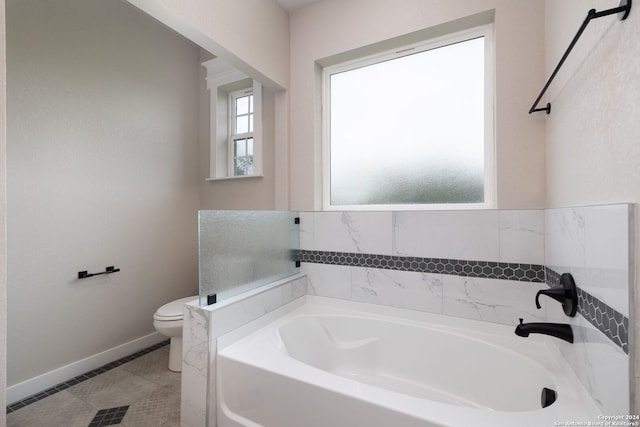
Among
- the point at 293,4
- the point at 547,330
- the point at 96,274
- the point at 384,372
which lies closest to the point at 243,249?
the point at 384,372

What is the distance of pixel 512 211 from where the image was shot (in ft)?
5.12

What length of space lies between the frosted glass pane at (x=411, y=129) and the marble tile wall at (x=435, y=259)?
0.20 metres

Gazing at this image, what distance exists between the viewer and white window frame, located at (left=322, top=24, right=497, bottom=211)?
66.6 inches

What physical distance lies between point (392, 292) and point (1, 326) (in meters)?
1.81

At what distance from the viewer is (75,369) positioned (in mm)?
1946

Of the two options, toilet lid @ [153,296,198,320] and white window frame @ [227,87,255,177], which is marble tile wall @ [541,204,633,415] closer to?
toilet lid @ [153,296,198,320]

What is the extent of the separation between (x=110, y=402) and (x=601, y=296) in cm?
250

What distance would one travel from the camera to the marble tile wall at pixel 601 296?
0.73 m

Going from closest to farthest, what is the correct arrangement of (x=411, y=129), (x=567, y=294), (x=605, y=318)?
(x=605, y=318) → (x=567, y=294) → (x=411, y=129)

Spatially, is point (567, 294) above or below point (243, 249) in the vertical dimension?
below

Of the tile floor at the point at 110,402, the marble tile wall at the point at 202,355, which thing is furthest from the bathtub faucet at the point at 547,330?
the tile floor at the point at 110,402

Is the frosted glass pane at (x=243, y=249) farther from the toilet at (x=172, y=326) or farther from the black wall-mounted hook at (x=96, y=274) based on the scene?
the black wall-mounted hook at (x=96, y=274)

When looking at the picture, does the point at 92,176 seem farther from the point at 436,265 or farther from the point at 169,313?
the point at 436,265

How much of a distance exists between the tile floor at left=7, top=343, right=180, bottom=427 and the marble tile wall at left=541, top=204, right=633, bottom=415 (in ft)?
6.30
